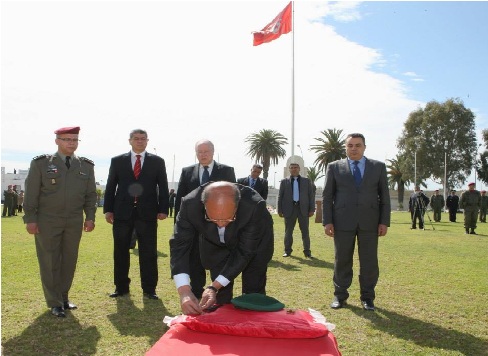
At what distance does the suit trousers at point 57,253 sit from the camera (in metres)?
5.36

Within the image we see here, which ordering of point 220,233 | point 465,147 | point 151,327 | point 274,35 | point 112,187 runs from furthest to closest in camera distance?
point 465,147 < point 274,35 < point 112,187 < point 151,327 < point 220,233

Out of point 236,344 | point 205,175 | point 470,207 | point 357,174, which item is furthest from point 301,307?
point 470,207

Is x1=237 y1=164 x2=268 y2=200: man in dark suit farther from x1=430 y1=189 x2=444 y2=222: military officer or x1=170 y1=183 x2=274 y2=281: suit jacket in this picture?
x1=430 y1=189 x2=444 y2=222: military officer

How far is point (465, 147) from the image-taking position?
60.2 metres

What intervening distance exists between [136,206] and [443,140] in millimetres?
60683

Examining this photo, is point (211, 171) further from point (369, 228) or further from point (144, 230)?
point (369, 228)

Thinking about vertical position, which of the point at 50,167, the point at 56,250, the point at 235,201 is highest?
the point at 50,167

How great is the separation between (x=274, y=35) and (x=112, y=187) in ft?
70.9

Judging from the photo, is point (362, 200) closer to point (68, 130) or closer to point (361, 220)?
point (361, 220)

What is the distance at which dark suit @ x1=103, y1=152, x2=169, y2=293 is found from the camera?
20.7 ft

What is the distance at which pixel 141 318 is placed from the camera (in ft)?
16.9

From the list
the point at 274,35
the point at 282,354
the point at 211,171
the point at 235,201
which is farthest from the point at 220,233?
the point at 274,35

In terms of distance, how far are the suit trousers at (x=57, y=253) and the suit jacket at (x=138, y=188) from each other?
707mm

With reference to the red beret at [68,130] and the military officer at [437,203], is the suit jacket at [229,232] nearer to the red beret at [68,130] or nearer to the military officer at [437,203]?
the red beret at [68,130]
